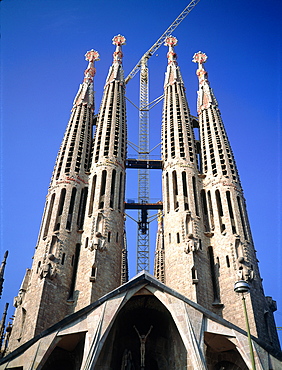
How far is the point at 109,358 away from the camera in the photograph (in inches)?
902

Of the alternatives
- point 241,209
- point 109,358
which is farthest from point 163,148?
point 109,358

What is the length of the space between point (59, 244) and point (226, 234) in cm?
1216

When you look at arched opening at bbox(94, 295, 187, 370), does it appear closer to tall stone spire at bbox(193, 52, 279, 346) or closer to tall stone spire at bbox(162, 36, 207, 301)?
tall stone spire at bbox(162, 36, 207, 301)

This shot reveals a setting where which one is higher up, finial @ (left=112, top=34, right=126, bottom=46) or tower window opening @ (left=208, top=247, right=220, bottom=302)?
finial @ (left=112, top=34, right=126, bottom=46)

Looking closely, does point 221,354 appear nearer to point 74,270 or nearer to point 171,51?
point 74,270

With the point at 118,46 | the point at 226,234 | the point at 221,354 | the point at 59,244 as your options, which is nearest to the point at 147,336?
the point at 221,354

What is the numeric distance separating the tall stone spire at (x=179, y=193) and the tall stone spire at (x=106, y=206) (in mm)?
3833

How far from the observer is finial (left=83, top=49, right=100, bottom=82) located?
46.0 metres

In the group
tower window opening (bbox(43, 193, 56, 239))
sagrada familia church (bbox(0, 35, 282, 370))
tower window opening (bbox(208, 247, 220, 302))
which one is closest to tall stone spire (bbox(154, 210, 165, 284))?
sagrada familia church (bbox(0, 35, 282, 370))

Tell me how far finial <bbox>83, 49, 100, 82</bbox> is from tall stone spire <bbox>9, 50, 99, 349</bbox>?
705 cm

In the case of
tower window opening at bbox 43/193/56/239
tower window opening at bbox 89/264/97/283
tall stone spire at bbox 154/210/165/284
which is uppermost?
tall stone spire at bbox 154/210/165/284

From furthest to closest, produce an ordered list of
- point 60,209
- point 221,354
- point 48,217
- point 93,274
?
point 60,209
point 48,217
point 93,274
point 221,354

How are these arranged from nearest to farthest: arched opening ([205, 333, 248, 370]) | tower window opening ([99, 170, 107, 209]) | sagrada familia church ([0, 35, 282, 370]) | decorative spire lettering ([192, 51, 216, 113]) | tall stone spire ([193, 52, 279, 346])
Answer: sagrada familia church ([0, 35, 282, 370]) < arched opening ([205, 333, 248, 370]) < tall stone spire ([193, 52, 279, 346]) < tower window opening ([99, 170, 107, 209]) < decorative spire lettering ([192, 51, 216, 113])

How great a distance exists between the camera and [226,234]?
1208 inches
